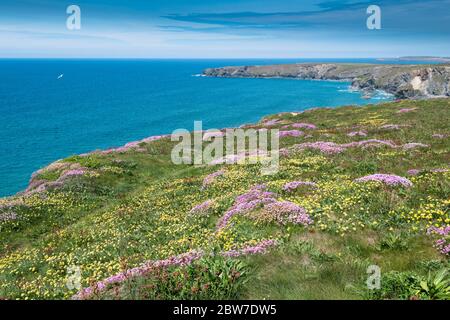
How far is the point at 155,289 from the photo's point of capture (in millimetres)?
8617

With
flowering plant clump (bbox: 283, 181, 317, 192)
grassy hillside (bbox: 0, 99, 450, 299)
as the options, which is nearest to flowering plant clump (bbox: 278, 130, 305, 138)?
grassy hillside (bbox: 0, 99, 450, 299)

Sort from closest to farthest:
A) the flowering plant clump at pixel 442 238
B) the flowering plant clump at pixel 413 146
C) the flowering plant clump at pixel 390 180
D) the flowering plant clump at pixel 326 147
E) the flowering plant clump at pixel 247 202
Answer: the flowering plant clump at pixel 442 238
the flowering plant clump at pixel 247 202
the flowering plant clump at pixel 390 180
the flowering plant clump at pixel 413 146
the flowering plant clump at pixel 326 147

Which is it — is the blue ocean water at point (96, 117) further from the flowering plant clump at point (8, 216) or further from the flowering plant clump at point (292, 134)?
the flowering plant clump at point (292, 134)

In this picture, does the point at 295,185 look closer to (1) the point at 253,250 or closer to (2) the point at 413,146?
(1) the point at 253,250

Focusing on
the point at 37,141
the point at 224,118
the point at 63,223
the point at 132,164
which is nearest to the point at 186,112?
the point at 224,118

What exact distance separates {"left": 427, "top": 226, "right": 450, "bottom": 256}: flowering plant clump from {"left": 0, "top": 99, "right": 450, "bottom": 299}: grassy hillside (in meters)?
0.04

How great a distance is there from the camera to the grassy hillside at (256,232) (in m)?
8.60

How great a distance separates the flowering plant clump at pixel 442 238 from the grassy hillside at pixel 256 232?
0.14ft

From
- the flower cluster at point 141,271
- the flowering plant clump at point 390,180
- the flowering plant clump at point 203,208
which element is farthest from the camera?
the flowering plant clump at point 203,208

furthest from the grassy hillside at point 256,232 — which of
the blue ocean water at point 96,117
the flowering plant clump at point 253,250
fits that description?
the blue ocean water at point 96,117

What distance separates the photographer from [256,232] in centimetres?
1239
